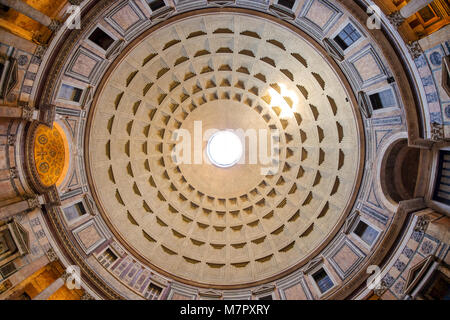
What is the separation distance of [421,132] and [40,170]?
74.7ft

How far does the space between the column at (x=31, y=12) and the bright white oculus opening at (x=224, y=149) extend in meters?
15.9

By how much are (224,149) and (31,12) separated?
19.1m

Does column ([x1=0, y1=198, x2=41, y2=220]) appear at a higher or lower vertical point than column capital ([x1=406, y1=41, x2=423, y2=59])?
lower

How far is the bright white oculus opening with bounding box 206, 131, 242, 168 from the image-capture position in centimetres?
2888

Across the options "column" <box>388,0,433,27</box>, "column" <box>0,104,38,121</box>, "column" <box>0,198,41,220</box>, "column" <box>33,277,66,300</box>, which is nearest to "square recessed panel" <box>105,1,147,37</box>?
"column" <box>0,104,38,121</box>

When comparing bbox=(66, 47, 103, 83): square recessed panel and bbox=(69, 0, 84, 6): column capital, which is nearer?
bbox=(69, 0, 84, 6): column capital

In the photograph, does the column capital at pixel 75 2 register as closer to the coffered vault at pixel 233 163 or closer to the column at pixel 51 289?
the coffered vault at pixel 233 163

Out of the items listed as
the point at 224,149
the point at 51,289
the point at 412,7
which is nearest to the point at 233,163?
the point at 224,149

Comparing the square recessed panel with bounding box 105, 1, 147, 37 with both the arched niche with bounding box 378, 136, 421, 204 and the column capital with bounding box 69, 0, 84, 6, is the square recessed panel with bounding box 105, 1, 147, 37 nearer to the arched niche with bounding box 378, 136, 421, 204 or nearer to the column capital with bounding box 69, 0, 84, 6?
the column capital with bounding box 69, 0, 84, 6

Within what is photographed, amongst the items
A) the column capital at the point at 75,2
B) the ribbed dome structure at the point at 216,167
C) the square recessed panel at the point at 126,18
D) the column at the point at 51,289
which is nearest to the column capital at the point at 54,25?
the column capital at the point at 75,2

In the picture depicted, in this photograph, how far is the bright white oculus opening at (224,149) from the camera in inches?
1137

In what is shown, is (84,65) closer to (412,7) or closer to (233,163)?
(233,163)

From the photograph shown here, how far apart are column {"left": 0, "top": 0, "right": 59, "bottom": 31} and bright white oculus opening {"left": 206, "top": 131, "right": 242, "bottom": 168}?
15945 millimetres
